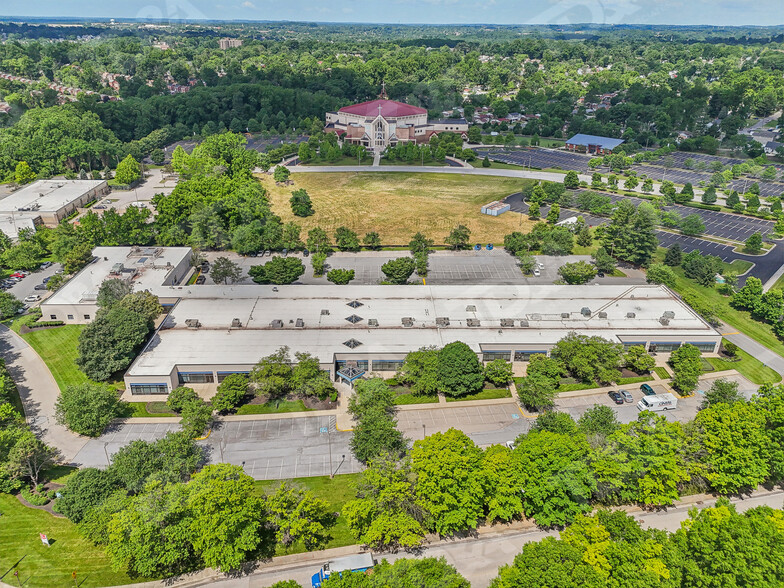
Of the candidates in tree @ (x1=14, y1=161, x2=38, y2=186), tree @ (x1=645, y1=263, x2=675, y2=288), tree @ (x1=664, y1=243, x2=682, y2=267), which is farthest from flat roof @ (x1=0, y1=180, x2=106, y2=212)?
tree @ (x1=664, y1=243, x2=682, y2=267)

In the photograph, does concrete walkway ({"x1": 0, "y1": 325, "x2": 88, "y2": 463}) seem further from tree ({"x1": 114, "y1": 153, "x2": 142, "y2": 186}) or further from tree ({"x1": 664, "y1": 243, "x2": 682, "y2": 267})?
tree ({"x1": 664, "y1": 243, "x2": 682, "y2": 267})

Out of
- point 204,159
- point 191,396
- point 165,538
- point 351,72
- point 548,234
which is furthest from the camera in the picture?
point 351,72

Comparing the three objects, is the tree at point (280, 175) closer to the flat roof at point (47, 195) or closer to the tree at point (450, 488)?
the flat roof at point (47, 195)

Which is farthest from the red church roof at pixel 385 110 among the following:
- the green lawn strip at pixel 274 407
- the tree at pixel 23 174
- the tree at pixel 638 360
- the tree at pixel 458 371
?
the green lawn strip at pixel 274 407

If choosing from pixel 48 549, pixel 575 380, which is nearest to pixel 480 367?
pixel 575 380

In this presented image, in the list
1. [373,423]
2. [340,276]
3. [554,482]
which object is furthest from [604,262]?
[373,423]

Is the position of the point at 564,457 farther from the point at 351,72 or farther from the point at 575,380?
the point at 351,72

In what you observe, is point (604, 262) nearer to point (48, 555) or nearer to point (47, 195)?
point (48, 555)
